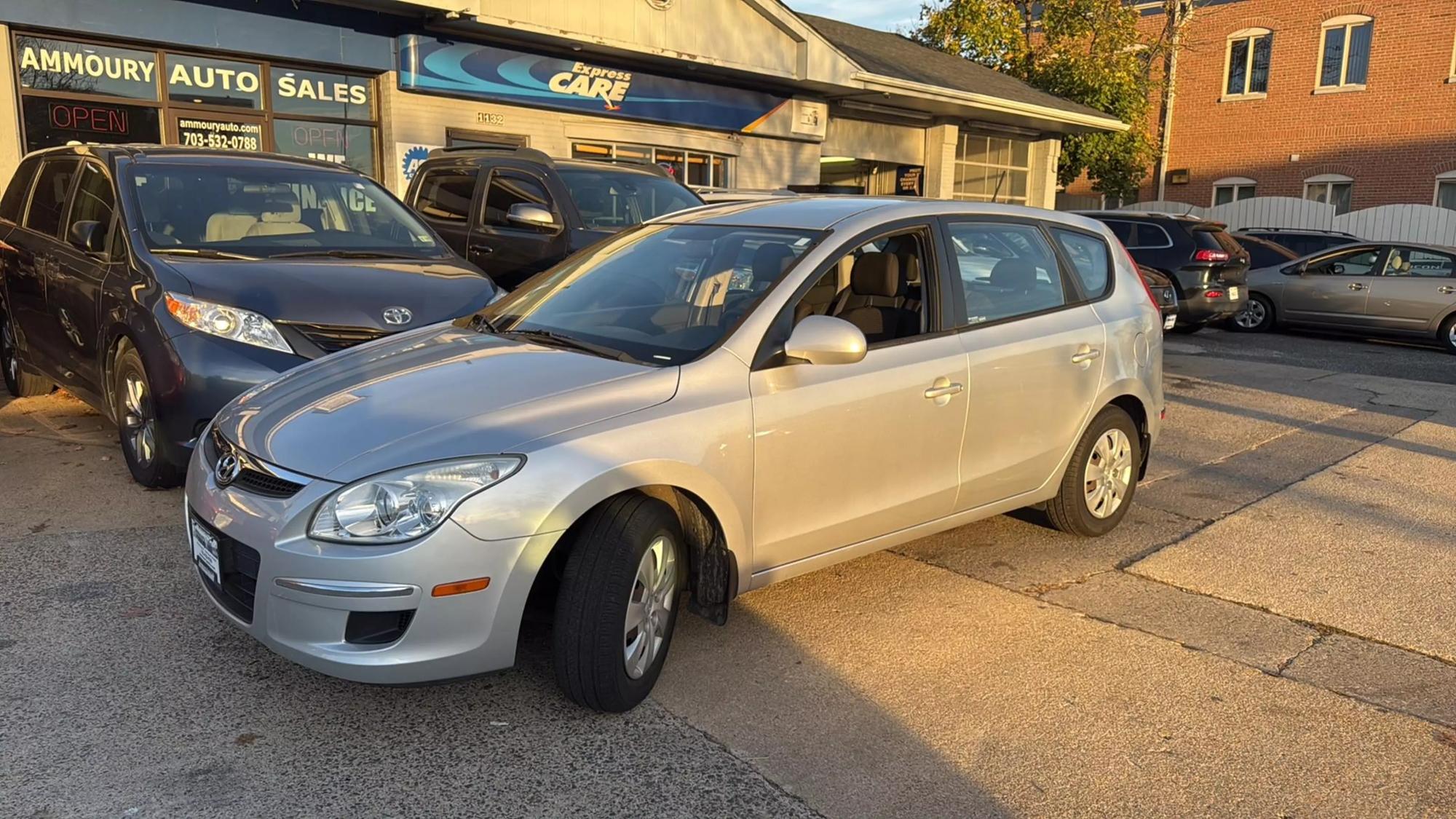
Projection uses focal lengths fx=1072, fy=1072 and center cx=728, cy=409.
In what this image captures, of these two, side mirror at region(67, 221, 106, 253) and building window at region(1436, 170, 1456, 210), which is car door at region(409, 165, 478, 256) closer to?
side mirror at region(67, 221, 106, 253)

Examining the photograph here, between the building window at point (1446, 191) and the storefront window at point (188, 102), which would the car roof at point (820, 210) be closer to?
the storefront window at point (188, 102)

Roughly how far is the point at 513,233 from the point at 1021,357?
17.3ft

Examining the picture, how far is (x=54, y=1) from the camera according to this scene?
10344 mm

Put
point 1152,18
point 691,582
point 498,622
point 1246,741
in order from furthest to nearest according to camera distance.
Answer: point 1152,18, point 691,582, point 1246,741, point 498,622

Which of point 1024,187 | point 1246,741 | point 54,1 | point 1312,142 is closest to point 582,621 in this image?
point 1246,741

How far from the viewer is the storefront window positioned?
10.6 metres

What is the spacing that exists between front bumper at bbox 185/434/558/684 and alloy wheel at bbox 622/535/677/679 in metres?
0.38

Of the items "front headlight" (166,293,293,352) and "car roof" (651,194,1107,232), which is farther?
"front headlight" (166,293,293,352)

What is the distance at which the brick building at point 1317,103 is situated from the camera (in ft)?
84.4

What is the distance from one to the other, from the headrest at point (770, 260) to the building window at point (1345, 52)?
2829 cm

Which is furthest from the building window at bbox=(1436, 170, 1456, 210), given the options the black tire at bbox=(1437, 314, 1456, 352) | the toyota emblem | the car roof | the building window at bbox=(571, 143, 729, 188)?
the toyota emblem

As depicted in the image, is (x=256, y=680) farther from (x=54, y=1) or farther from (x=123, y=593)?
(x=54, y=1)

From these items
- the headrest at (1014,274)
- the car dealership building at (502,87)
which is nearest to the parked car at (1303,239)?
the car dealership building at (502,87)

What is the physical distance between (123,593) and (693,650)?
7.70 ft
